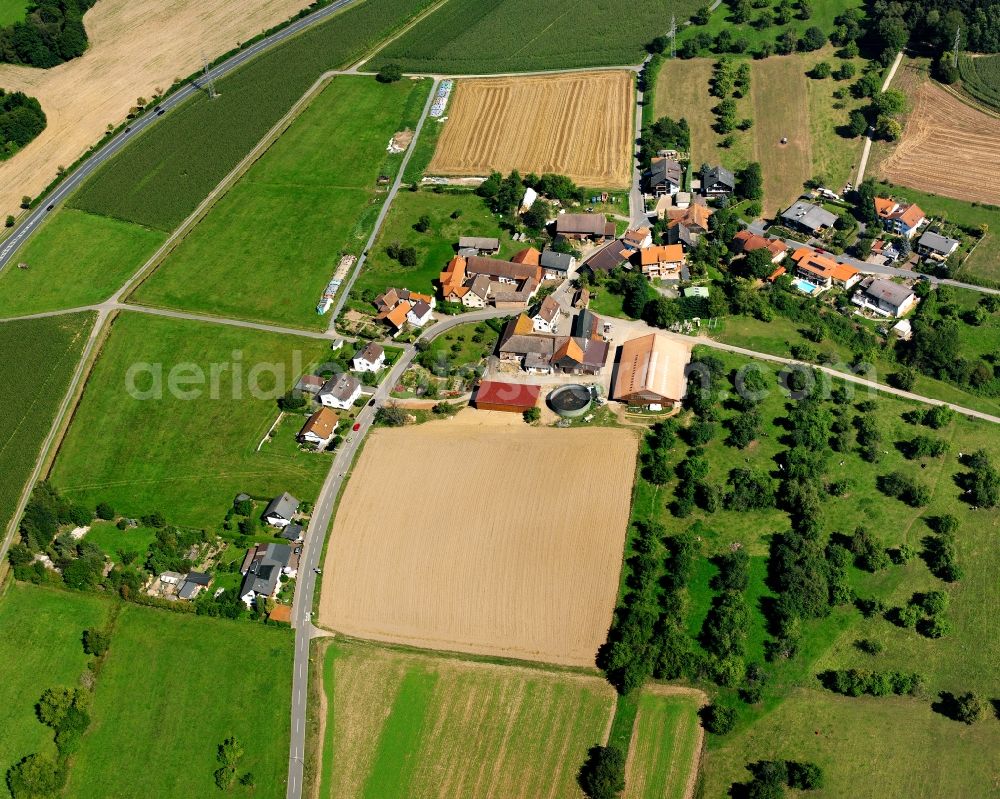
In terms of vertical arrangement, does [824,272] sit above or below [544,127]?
below

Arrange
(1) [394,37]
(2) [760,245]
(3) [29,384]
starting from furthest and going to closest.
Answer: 1. (1) [394,37]
2. (2) [760,245]
3. (3) [29,384]

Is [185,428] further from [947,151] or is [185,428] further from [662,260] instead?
[947,151]

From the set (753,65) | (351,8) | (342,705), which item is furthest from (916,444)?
(351,8)

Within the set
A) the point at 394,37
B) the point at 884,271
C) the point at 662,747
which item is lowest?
the point at 662,747

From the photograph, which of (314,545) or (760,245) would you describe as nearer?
(314,545)

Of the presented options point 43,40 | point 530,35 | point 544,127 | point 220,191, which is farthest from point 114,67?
point 544,127

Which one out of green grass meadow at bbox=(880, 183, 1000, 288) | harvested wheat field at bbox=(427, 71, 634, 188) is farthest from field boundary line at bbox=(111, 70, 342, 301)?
green grass meadow at bbox=(880, 183, 1000, 288)

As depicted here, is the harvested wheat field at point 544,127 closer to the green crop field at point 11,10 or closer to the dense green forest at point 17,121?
the dense green forest at point 17,121
